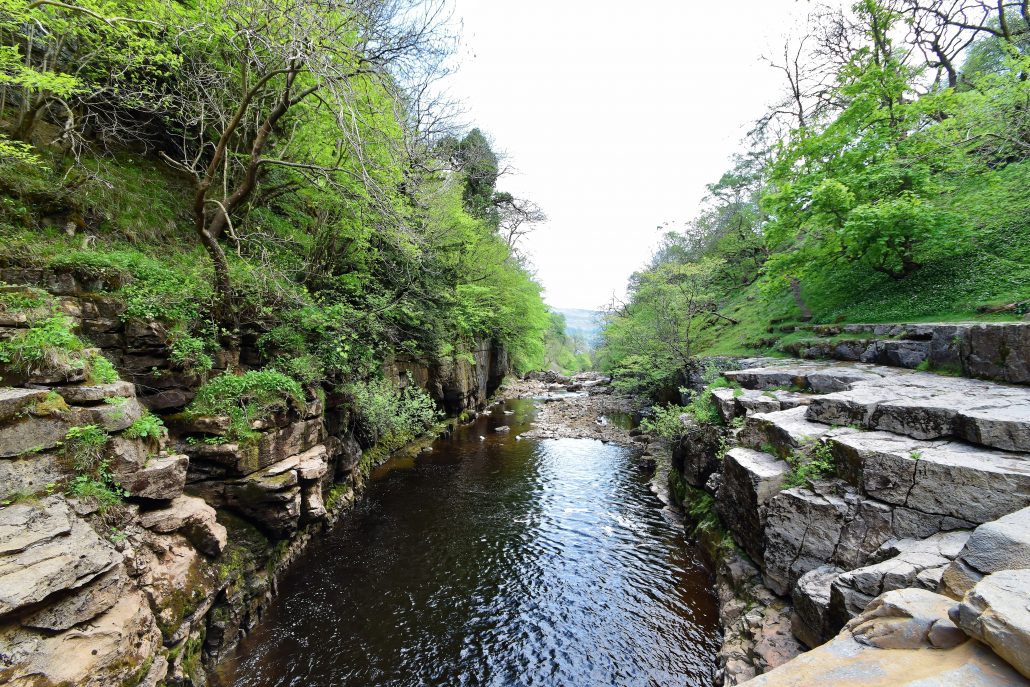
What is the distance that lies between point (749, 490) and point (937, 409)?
325cm

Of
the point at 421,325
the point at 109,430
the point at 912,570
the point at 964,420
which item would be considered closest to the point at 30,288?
the point at 109,430

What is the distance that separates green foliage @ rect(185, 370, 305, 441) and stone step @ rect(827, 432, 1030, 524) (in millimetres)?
11281

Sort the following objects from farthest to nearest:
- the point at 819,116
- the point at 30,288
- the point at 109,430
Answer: the point at 819,116
the point at 30,288
the point at 109,430

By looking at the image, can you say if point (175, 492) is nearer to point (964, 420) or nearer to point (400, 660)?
point (400, 660)

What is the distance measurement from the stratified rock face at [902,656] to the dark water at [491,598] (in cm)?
427

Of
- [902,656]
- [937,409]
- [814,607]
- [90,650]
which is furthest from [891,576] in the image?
[90,650]

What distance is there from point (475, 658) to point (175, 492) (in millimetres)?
5893

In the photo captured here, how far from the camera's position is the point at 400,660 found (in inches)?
261

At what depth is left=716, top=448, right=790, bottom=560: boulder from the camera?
739 centimetres

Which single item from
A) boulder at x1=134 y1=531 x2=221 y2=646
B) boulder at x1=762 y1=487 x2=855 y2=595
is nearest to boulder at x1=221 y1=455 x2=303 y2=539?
boulder at x1=134 y1=531 x2=221 y2=646

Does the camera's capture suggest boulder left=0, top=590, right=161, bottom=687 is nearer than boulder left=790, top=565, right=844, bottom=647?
Yes

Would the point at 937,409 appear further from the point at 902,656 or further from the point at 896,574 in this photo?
the point at 902,656

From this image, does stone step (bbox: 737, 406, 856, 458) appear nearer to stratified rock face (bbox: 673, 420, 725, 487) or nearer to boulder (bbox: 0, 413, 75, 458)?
stratified rock face (bbox: 673, 420, 725, 487)

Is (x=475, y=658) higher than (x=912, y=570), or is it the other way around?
(x=912, y=570)
